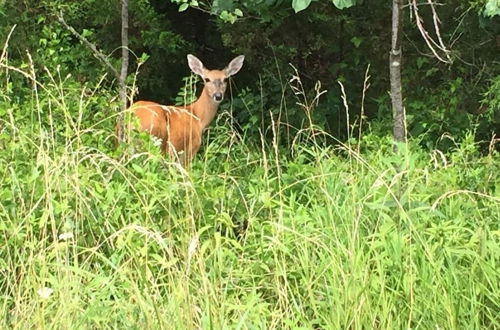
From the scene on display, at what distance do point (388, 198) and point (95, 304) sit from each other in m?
1.24

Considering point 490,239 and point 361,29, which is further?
point 361,29

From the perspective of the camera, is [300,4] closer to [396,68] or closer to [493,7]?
[396,68]

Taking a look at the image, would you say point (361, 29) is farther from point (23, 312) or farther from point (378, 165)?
point (23, 312)

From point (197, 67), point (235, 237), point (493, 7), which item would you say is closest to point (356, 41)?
point (197, 67)

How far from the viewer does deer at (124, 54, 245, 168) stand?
652 cm

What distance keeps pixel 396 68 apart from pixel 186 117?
8.22 feet

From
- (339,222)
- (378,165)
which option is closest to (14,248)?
(339,222)

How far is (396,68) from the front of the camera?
4.93m

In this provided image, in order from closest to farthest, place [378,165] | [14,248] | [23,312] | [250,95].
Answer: [23,312], [14,248], [378,165], [250,95]

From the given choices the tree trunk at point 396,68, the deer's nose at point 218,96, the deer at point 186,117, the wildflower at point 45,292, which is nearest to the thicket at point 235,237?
the wildflower at point 45,292

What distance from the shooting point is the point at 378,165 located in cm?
500

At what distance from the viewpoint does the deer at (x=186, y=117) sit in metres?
6.52

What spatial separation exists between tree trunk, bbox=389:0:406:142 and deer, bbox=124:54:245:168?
1.38m

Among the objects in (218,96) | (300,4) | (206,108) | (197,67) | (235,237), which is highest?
(300,4)
